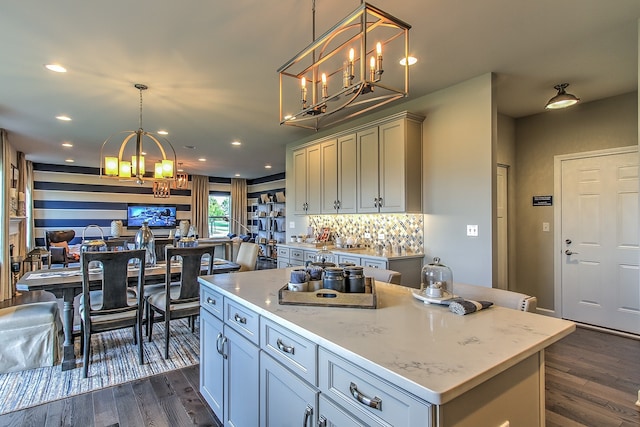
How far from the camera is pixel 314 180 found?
545 cm

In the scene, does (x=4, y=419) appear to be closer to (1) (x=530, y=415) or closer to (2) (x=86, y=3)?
(2) (x=86, y=3)

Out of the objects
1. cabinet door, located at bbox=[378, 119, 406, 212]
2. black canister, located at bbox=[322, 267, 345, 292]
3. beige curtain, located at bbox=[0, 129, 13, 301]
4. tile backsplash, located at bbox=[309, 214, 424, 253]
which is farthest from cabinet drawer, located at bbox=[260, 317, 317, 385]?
beige curtain, located at bbox=[0, 129, 13, 301]

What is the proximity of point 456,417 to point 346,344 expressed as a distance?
1.22ft

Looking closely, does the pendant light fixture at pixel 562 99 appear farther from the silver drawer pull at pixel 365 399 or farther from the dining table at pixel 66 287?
the dining table at pixel 66 287

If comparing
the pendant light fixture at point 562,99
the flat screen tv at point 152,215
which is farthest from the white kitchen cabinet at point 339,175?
the flat screen tv at point 152,215

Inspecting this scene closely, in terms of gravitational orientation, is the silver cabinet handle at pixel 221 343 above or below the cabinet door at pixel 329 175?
below

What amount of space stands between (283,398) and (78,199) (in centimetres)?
1058

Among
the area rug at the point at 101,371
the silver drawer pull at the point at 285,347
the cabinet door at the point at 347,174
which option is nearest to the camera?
the silver drawer pull at the point at 285,347

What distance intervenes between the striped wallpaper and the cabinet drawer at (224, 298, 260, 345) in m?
9.12

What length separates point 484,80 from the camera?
3.46 m

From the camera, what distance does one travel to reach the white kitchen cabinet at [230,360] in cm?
170

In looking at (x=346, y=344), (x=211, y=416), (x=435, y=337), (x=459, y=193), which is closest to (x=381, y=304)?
(x=435, y=337)

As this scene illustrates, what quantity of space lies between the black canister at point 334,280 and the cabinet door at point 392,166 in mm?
2400

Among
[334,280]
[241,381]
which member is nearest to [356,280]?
[334,280]
